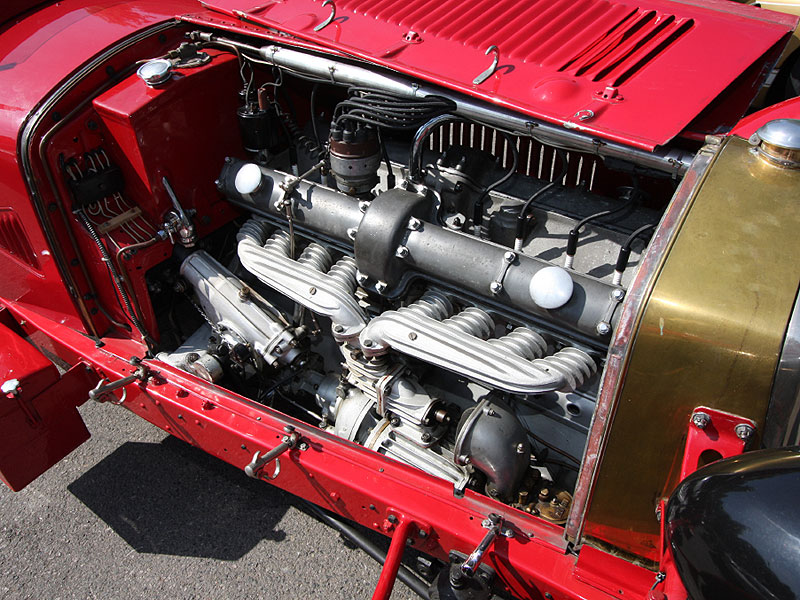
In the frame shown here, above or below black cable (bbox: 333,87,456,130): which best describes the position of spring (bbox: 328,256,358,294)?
below

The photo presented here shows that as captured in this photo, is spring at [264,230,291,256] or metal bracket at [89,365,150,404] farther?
spring at [264,230,291,256]

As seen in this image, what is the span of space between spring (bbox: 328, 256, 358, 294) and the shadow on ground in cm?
99

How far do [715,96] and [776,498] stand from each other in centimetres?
138

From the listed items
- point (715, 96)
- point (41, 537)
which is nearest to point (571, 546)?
point (715, 96)

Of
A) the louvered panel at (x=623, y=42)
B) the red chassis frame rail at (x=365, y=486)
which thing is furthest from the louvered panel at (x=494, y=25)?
the red chassis frame rail at (x=365, y=486)

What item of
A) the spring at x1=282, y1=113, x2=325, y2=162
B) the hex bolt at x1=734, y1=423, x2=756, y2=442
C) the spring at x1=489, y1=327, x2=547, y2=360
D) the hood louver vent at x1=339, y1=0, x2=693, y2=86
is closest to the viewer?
the hex bolt at x1=734, y1=423, x2=756, y2=442

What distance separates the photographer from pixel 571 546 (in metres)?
1.76

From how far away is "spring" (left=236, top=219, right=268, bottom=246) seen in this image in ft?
8.55

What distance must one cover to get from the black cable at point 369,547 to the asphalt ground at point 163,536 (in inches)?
1.9

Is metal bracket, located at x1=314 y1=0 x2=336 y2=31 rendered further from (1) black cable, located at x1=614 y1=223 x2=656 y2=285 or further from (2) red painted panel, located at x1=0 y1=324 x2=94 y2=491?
(2) red painted panel, located at x1=0 y1=324 x2=94 y2=491

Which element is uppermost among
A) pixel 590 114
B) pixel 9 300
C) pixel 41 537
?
pixel 590 114

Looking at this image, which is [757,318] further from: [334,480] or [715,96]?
[334,480]

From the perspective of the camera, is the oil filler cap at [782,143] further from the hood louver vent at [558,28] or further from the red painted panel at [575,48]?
the hood louver vent at [558,28]

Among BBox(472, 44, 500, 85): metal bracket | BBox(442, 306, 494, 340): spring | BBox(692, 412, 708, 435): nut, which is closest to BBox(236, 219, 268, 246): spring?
BBox(442, 306, 494, 340): spring
